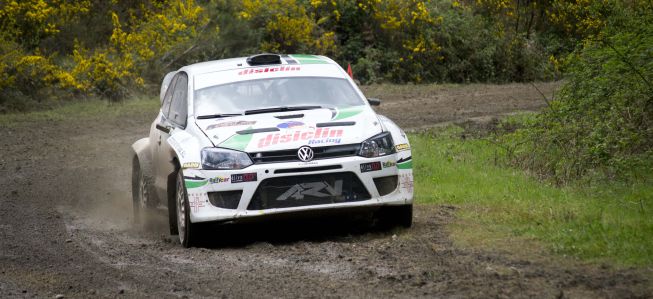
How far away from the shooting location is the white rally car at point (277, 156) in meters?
8.77

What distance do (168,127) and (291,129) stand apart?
1742 millimetres

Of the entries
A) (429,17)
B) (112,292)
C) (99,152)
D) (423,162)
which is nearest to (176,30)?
(429,17)

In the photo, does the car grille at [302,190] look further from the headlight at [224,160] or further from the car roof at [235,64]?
the car roof at [235,64]

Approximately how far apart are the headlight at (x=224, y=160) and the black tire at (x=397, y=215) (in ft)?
4.35

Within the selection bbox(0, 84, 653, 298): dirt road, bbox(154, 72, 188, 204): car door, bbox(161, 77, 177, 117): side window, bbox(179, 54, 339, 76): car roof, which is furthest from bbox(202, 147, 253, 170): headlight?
bbox(161, 77, 177, 117): side window

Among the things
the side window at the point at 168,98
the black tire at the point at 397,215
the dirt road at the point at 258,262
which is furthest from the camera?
the side window at the point at 168,98

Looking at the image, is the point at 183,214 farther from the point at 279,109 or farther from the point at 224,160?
the point at 279,109

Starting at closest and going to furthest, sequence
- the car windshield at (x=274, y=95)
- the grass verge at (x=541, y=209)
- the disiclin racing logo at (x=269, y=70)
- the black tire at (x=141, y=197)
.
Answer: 1. the grass verge at (x=541, y=209)
2. the car windshield at (x=274, y=95)
3. the disiclin racing logo at (x=269, y=70)
4. the black tire at (x=141, y=197)

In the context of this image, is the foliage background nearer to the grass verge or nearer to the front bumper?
the grass verge

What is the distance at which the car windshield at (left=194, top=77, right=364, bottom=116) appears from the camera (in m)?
9.95

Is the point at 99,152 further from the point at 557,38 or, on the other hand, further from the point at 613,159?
the point at 557,38

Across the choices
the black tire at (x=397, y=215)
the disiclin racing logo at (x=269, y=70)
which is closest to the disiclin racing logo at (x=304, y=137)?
the black tire at (x=397, y=215)

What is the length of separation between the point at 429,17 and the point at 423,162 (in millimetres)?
15375

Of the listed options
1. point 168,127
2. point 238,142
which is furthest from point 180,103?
point 238,142
